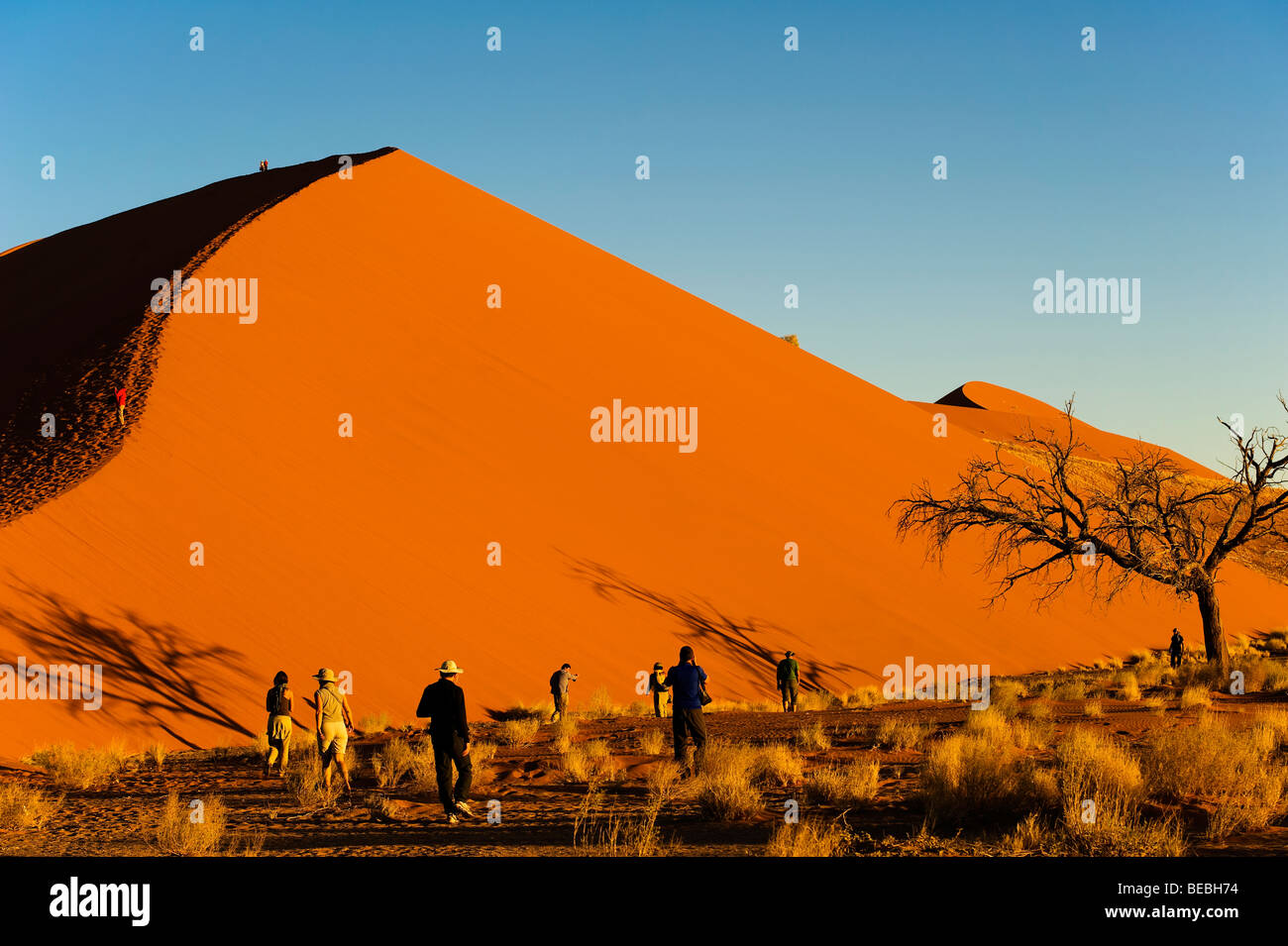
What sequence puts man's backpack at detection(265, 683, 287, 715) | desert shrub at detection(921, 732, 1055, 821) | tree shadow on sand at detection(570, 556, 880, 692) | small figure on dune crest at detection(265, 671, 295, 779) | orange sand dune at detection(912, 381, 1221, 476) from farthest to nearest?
orange sand dune at detection(912, 381, 1221, 476) < tree shadow on sand at detection(570, 556, 880, 692) < man's backpack at detection(265, 683, 287, 715) < small figure on dune crest at detection(265, 671, 295, 779) < desert shrub at detection(921, 732, 1055, 821)

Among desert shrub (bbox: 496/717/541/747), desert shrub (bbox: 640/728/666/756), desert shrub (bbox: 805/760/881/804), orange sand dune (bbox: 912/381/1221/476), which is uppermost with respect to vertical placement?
orange sand dune (bbox: 912/381/1221/476)

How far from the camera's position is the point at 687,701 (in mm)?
11469

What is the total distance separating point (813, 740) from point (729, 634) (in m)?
8.98

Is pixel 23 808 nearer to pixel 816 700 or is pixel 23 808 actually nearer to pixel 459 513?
pixel 459 513

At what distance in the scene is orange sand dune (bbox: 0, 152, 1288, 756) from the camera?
15.7m

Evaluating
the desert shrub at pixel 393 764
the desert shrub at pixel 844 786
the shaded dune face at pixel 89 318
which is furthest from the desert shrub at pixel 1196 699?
the shaded dune face at pixel 89 318

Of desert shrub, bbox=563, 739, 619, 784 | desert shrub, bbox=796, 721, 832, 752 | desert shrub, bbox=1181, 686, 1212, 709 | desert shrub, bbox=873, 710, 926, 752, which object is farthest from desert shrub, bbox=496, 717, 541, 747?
desert shrub, bbox=1181, 686, 1212, 709

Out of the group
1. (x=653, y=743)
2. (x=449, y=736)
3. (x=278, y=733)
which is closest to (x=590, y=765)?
(x=653, y=743)

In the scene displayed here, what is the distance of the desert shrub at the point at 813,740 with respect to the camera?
12.5m

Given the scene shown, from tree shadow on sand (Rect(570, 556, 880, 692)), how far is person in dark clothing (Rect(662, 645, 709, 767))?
8.91m

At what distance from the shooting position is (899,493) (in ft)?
105

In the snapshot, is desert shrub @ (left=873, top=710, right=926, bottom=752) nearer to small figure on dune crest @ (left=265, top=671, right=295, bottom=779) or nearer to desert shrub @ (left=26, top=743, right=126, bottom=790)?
small figure on dune crest @ (left=265, top=671, right=295, bottom=779)

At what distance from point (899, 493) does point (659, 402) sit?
8.08 metres

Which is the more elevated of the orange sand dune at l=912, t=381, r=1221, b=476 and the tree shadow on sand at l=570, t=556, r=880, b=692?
the orange sand dune at l=912, t=381, r=1221, b=476
